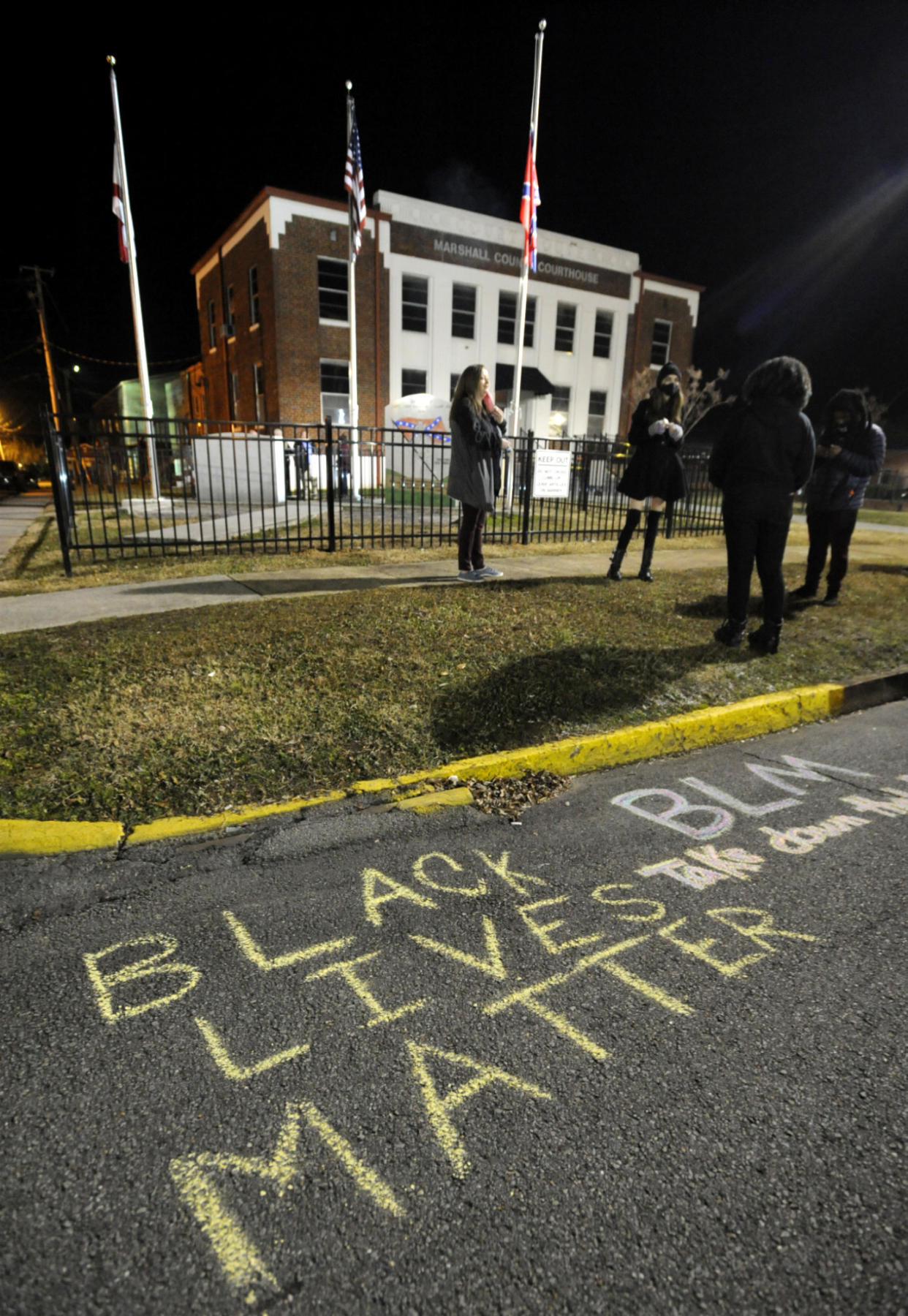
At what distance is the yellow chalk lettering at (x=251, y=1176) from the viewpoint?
1.38 m

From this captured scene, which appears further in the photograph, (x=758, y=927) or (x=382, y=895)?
(x=382, y=895)

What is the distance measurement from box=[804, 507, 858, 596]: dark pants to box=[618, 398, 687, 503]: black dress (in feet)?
4.43

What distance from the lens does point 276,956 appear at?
2.30m

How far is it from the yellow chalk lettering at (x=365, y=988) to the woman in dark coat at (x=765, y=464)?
4.04m

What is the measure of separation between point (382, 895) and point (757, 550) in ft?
13.2

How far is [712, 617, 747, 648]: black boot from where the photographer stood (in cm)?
549

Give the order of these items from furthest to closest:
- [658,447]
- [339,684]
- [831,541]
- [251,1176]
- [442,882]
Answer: [831,541]
[658,447]
[339,684]
[442,882]
[251,1176]

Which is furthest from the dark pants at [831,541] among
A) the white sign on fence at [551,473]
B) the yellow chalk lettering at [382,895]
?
the yellow chalk lettering at [382,895]

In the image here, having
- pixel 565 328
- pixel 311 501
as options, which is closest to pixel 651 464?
pixel 311 501

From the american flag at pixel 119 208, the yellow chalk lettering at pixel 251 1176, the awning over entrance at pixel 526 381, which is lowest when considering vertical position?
the yellow chalk lettering at pixel 251 1176

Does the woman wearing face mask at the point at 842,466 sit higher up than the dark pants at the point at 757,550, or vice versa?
the woman wearing face mask at the point at 842,466

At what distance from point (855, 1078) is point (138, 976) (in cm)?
213

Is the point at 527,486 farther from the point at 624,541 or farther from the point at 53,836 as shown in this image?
the point at 53,836

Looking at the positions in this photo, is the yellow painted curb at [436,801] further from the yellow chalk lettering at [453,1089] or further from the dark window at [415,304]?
the dark window at [415,304]
